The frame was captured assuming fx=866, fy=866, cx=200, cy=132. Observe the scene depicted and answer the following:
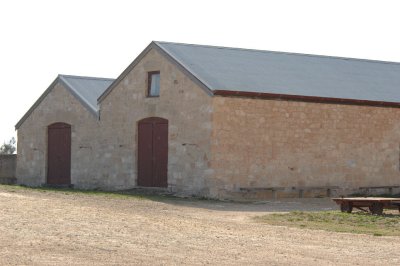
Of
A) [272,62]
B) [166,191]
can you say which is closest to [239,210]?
[166,191]

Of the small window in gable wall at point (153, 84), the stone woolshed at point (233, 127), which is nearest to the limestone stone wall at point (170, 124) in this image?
the stone woolshed at point (233, 127)

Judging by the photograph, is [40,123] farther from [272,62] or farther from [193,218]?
[193,218]

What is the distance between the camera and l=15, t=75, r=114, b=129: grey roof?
34794 mm

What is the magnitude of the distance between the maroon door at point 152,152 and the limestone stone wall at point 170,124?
0.75ft

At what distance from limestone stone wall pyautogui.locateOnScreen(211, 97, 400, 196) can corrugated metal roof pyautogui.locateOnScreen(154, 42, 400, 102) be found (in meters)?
0.59

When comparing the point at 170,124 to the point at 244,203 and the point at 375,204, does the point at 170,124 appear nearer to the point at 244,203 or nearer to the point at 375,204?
the point at 244,203

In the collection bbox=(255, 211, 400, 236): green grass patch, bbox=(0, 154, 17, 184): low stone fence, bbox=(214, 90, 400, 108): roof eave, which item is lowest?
bbox=(255, 211, 400, 236): green grass patch

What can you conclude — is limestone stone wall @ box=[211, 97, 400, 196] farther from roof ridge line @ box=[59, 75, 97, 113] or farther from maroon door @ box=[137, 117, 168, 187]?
roof ridge line @ box=[59, 75, 97, 113]

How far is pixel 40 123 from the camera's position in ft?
121

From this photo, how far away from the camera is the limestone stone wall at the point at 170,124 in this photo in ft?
93.7

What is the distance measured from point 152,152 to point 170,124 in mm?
1369

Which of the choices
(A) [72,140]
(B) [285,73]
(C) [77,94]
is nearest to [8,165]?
(A) [72,140]

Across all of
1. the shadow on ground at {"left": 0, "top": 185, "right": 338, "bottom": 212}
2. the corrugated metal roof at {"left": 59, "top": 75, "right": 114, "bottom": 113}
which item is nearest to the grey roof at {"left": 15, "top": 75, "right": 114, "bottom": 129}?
the corrugated metal roof at {"left": 59, "top": 75, "right": 114, "bottom": 113}

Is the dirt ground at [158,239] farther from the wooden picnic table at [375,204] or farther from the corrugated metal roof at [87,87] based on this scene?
the corrugated metal roof at [87,87]
